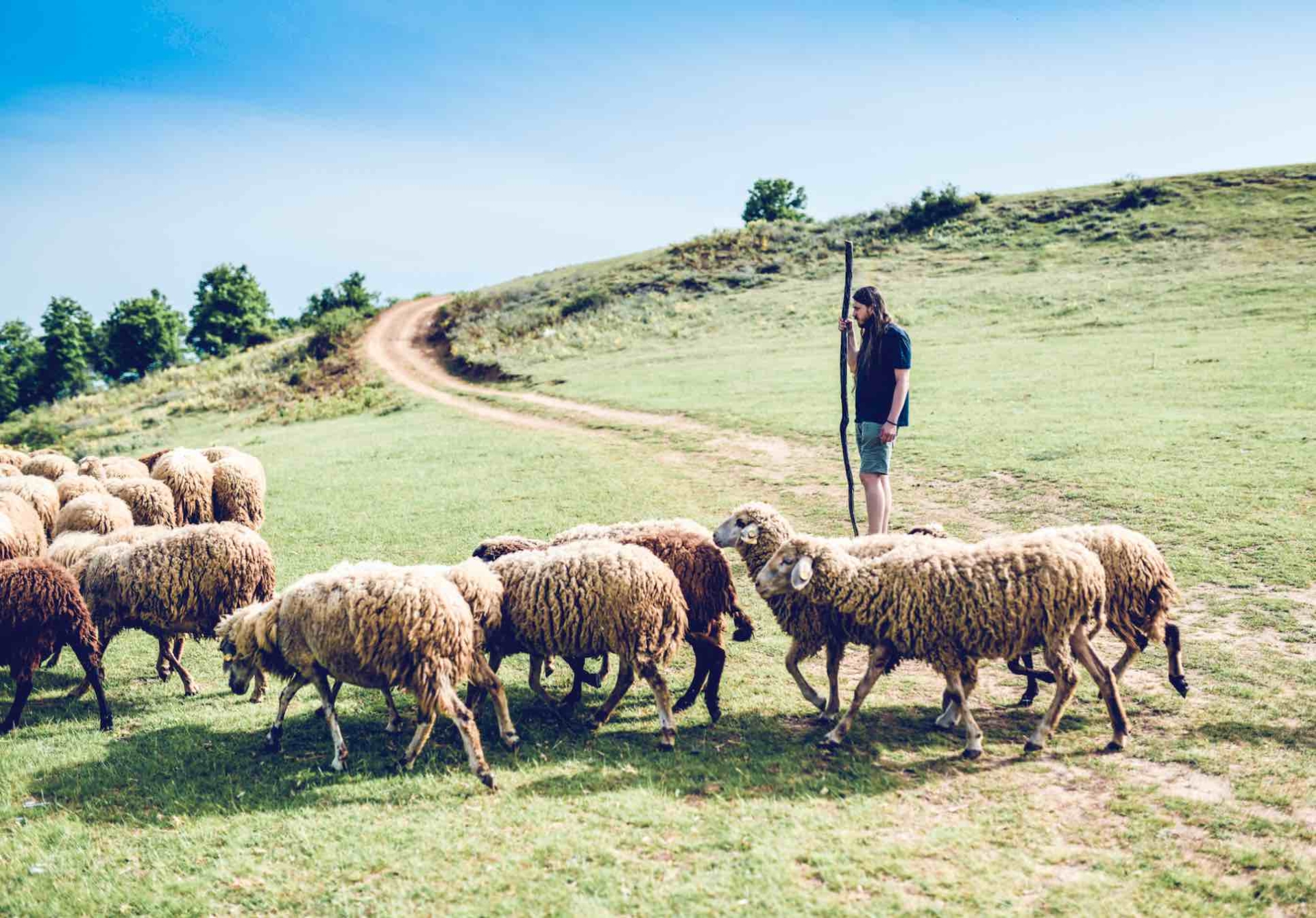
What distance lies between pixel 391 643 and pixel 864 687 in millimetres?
3654

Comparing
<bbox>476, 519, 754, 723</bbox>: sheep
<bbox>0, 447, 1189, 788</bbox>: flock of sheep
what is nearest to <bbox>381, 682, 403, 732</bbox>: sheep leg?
<bbox>0, 447, 1189, 788</bbox>: flock of sheep

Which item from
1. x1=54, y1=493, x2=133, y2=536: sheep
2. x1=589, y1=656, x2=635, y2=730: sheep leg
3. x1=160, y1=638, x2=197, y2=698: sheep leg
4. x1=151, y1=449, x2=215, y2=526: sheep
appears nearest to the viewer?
x1=589, y1=656, x2=635, y2=730: sheep leg

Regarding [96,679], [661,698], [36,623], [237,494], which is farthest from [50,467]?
[661,698]

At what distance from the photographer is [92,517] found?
11.2 meters

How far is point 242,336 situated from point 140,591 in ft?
246

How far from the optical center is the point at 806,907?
4.61m

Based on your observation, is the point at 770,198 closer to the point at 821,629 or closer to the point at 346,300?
the point at 346,300

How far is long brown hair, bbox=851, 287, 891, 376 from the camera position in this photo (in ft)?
30.8

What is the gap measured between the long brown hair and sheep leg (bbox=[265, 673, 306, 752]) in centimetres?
650

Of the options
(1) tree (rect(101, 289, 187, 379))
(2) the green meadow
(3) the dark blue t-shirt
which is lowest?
(2) the green meadow

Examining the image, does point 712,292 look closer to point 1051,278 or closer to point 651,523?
point 1051,278

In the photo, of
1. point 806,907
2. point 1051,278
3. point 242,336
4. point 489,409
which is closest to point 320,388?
point 489,409

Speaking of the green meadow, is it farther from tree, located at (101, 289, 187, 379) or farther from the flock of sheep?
tree, located at (101, 289, 187, 379)

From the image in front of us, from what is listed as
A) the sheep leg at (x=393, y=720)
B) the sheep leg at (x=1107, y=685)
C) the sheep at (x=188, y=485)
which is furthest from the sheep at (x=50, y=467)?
the sheep leg at (x=1107, y=685)
